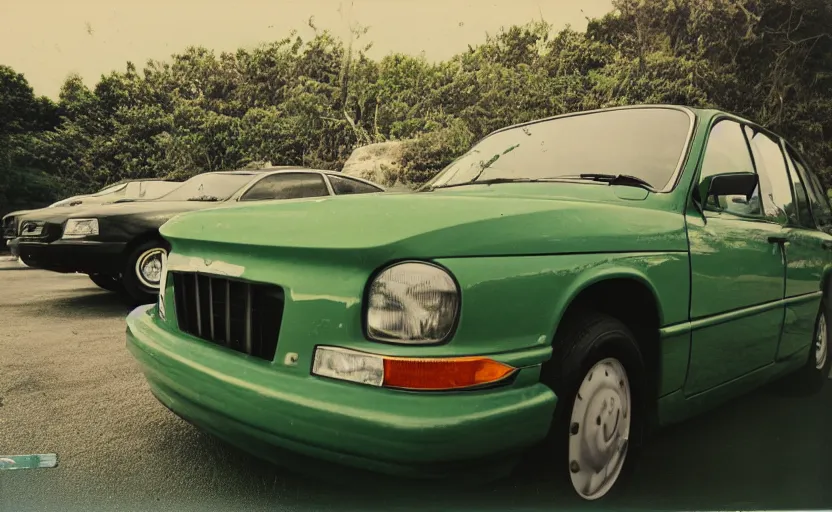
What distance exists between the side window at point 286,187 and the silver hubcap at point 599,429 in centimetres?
420

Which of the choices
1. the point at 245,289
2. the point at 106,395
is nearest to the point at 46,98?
the point at 106,395

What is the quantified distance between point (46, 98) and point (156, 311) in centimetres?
238

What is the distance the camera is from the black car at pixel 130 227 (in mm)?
5262

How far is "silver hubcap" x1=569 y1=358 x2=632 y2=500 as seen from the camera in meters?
1.70

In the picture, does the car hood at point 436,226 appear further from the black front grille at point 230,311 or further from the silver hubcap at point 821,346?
the silver hubcap at point 821,346

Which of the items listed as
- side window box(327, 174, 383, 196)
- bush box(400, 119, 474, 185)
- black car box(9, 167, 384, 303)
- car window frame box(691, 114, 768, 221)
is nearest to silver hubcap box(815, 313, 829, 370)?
car window frame box(691, 114, 768, 221)

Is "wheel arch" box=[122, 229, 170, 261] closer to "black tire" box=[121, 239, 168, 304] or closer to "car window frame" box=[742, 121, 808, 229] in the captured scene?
"black tire" box=[121, 239, 168, 304]

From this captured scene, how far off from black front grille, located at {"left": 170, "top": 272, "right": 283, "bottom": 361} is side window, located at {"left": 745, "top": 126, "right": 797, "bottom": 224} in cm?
234

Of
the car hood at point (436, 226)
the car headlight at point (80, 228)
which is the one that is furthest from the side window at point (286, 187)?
the car hood at point (436, 226)

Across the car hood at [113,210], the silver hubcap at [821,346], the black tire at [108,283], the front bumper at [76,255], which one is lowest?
the black tire at [108,283]

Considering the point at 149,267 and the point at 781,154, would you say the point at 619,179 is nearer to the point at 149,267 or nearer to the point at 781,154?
the point at 781,154

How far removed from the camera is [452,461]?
53.9 inches

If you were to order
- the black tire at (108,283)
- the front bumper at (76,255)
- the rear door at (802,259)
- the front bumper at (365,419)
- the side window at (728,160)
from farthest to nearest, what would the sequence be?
the black tire at (108,283) < the front bumper at (76,255) < the rear door at (802,259) < the side window at (728,160) < the front bumper at (365,419)

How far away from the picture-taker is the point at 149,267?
5543mm
